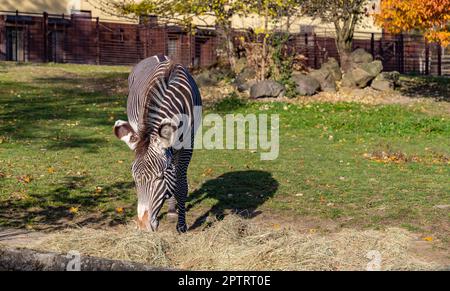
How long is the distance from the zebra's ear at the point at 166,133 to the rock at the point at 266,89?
56.9 ft

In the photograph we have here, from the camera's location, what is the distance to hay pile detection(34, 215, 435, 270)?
24.3ft

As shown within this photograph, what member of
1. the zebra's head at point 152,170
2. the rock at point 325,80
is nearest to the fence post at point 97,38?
the rock at point 325,80

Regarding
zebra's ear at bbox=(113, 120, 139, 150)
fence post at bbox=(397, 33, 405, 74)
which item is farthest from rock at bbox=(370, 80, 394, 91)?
zebra's ear at bbox=(113, 120, 139, 150)

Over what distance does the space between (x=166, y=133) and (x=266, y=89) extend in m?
17.6

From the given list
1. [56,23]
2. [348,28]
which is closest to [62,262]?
[348,28]

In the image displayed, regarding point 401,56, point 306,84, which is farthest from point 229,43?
point 401,56

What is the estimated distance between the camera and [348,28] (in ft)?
104

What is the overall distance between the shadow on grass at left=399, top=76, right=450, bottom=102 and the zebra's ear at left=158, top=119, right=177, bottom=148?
69.0 ft

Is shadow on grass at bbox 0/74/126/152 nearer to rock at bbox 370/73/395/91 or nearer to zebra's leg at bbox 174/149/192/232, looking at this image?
zebra's leg at bbox 174/149/192/232

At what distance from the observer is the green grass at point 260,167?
11.6 m

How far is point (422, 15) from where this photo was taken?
78.9 ft

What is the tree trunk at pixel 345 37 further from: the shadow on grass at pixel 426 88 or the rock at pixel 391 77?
the shadow on grass at pixel 426 88

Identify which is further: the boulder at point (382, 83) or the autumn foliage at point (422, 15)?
the boulder at point (382, 83)

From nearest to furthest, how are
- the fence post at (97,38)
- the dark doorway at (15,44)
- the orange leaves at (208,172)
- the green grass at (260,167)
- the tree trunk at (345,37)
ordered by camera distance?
the green grass at (260,167), the orange leaves at (208,172), the tree trunk at (345,37), the dark doorway at (15,44), the fence post at (97,38)
